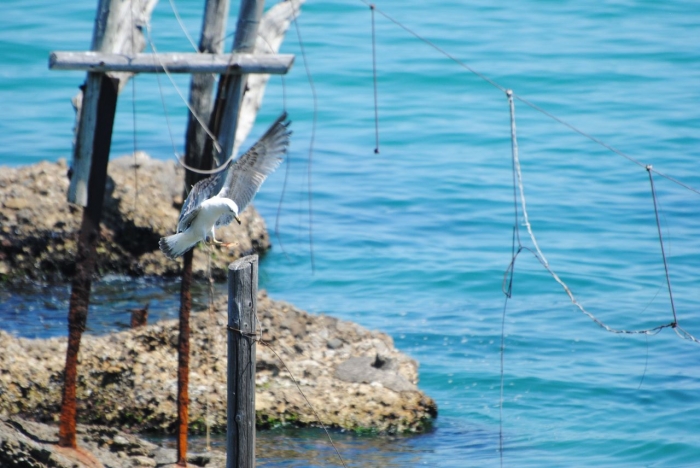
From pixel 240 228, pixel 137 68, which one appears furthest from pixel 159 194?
pixel 137 68

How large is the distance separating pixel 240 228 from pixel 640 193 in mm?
6109

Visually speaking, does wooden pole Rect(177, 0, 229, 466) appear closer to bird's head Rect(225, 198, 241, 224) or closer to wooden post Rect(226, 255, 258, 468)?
bird's head Rect(225, 198, 241, 224)

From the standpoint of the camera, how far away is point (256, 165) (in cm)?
580

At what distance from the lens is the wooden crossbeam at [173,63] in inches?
224

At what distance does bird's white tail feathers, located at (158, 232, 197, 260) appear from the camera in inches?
230

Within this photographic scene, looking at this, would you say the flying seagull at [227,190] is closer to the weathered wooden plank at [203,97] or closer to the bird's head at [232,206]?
the bird's head at [232,206]

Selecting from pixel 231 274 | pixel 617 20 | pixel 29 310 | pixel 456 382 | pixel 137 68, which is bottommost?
pixel 456 382

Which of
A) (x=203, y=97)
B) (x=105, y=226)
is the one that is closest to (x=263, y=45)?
(x=203, y=97)

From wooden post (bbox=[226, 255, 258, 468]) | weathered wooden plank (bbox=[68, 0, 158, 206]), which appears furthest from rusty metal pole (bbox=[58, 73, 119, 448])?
wooden post (bbox=[226, 255, 258, 468])

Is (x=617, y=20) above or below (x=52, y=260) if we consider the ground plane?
above

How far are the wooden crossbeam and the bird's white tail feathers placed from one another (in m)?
0.95

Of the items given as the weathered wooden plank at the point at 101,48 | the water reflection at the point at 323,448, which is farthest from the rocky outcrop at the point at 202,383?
the weathered wooden plank at the point at 101,48

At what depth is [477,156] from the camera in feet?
52.9

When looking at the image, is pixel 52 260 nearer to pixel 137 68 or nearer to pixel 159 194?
pixel 159 194
